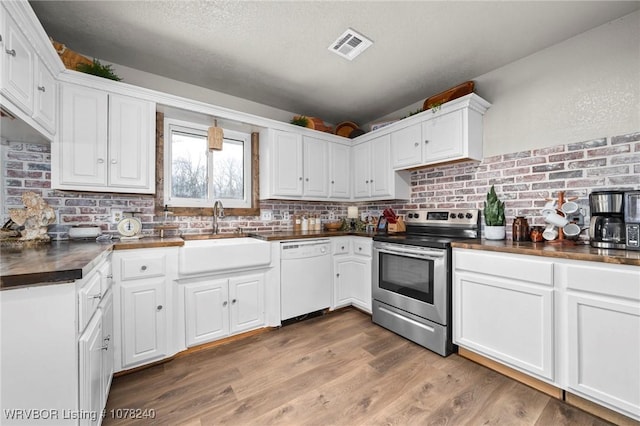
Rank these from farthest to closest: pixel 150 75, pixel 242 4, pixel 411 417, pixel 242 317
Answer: pixel 150 75
pixel 242 317
pixel 242 4
pixel 411 417

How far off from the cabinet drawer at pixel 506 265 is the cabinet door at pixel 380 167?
4.18ft

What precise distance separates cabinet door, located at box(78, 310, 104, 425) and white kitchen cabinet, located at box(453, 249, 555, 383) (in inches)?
88.2

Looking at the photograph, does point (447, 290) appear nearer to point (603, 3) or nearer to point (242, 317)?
point (242, 317)

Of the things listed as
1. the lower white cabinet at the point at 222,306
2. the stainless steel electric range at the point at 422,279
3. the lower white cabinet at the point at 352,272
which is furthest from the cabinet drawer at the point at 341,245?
the lower white cabinet at the point at 222,306

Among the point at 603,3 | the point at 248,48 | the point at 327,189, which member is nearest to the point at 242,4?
the point at 248,48

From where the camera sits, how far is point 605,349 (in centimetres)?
141

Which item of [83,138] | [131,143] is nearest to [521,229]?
[131,143]

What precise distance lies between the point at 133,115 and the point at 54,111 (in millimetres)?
459

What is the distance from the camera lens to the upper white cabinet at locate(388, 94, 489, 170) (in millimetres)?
2416

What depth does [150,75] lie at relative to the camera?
2.50 metres

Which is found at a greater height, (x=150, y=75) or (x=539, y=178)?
(x=150, y=75)

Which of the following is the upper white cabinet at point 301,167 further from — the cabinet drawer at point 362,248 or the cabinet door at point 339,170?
the cabinet drawer at point 362,248

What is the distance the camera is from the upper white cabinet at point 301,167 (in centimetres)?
294

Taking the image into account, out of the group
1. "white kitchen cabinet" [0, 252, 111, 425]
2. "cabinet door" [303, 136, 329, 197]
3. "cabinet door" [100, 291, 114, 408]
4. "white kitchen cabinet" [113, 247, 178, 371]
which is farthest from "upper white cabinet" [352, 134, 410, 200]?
"white kitchen cabinet" [0, 252, 111, 425]
